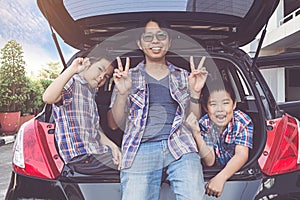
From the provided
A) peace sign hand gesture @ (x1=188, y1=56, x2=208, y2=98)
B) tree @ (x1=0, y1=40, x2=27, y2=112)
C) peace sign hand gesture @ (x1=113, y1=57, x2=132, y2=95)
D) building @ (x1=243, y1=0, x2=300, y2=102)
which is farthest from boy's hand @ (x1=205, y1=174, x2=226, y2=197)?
building @ (x1=243, y1=0, x2=300, y2=102)

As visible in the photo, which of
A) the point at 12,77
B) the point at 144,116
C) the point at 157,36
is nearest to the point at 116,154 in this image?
the point at 144,116

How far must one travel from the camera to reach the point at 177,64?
211 centimetres

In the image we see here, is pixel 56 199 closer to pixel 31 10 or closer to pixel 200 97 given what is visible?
pixel 200 97

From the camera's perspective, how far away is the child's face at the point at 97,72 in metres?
1.75

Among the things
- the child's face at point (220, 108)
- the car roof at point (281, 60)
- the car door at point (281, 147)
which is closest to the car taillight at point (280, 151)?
the car door at point (281, 147)

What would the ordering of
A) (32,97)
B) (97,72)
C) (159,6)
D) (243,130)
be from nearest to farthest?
(243,130), (97,72), (159,6), (32,97)

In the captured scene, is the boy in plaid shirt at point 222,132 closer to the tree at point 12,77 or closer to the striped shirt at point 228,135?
the striped shirt at point 228,135

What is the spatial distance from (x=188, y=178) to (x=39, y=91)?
7381 mm

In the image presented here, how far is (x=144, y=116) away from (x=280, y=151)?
559 mm

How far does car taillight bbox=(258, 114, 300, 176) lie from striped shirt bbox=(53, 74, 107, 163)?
671mm

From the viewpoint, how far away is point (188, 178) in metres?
1.49

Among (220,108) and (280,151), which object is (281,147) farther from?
(220,108)

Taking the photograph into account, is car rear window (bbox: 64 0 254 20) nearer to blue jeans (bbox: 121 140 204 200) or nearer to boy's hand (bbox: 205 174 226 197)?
blue jeans (bbox: 121 140 204 200)

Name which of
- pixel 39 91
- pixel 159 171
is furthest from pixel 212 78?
pixel 39 91
